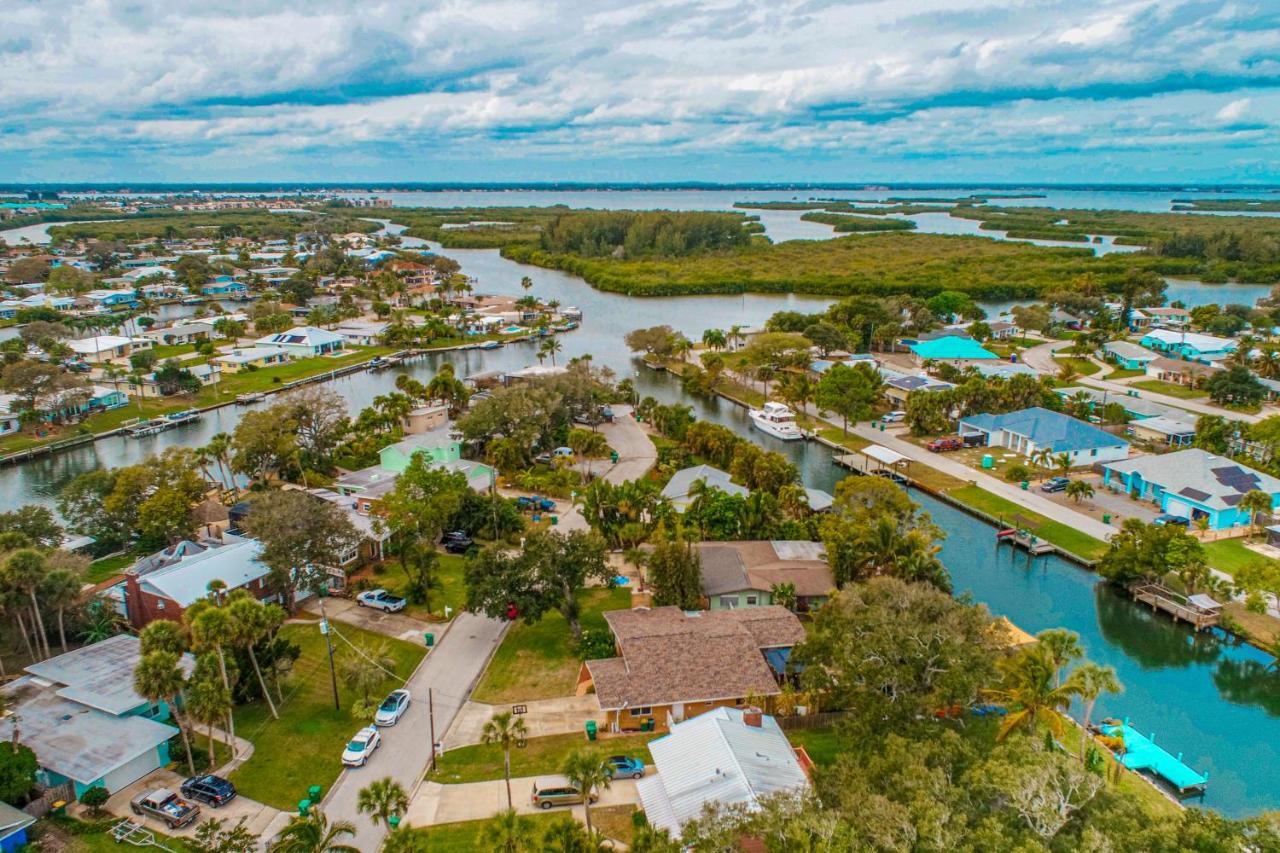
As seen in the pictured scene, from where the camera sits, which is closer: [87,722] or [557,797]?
[557,797]

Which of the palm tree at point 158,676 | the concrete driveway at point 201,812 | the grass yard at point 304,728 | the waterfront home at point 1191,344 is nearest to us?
the concrete driveway at point 201,812

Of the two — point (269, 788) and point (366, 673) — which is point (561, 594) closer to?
point (366, 673)

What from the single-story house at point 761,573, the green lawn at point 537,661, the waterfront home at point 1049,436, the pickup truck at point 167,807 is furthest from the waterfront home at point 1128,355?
the pickup truck at point 167,807

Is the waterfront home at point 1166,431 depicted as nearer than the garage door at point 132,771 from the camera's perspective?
No

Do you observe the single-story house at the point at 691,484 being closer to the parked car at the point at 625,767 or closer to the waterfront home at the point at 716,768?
the waterfront home at the point at 716,768

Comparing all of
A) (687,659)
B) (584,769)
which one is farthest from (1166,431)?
(584,769)

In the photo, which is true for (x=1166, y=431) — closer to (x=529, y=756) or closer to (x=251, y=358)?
(x=529, y=756)

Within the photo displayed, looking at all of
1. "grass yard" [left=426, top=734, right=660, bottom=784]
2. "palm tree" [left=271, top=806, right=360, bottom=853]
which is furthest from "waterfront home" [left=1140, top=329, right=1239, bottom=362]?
"palm tree" [left=271, top=806, right=360, bottom=853]
